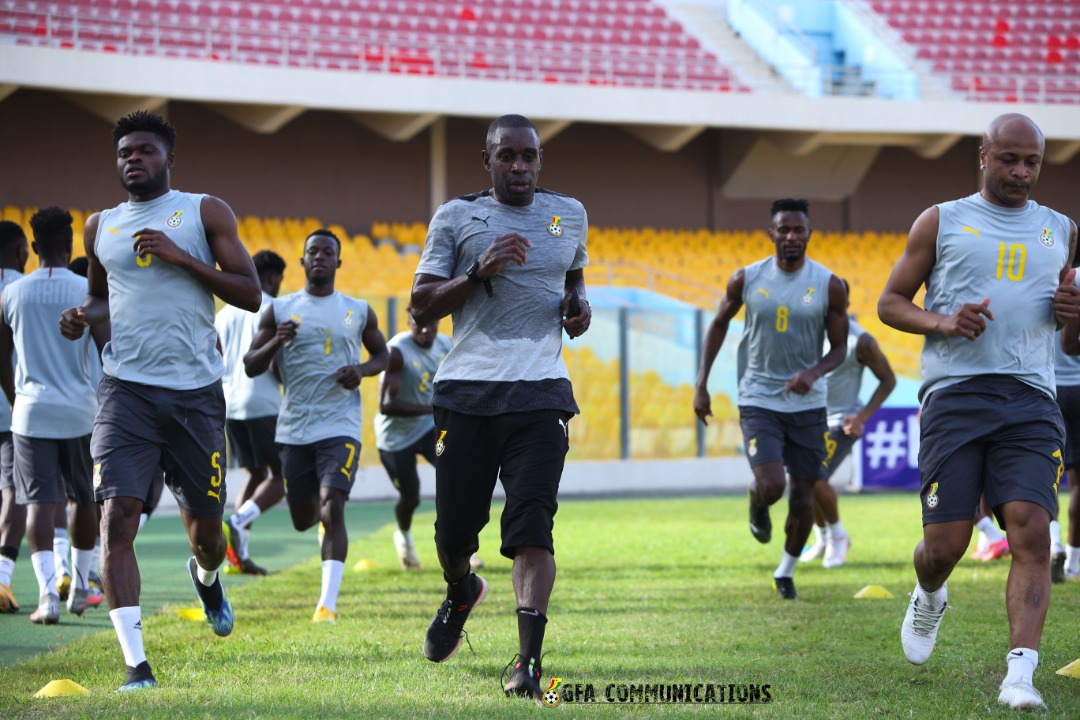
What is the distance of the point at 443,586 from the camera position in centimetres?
969

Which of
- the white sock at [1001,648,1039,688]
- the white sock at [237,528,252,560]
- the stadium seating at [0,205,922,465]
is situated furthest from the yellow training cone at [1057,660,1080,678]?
the stadium seating at [0,205,922,465]

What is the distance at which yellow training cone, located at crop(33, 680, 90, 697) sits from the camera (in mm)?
5557

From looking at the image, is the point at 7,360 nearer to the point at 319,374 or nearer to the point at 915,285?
the point at 319,374

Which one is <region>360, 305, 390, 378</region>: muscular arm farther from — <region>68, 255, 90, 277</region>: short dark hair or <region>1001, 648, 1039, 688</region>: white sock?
<region>1001, 648, 1039, 688</region>: white sock

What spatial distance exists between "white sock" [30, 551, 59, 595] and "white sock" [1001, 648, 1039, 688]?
562 cm

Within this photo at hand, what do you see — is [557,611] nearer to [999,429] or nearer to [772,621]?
→ [772,621]

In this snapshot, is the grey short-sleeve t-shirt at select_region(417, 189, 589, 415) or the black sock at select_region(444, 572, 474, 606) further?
the black sock at select_region(444, 572, 474, 606)

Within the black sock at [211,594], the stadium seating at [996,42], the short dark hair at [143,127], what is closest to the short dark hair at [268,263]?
the black sock at [211,594]

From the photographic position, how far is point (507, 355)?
5512 mm

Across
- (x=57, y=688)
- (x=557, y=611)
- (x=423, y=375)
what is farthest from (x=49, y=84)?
(x=57, y=688)

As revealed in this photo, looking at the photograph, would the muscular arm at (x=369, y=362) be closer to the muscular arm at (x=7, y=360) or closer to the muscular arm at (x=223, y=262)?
the muscular arm at (x=7, y=360)

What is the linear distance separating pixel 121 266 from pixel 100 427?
0.73 m

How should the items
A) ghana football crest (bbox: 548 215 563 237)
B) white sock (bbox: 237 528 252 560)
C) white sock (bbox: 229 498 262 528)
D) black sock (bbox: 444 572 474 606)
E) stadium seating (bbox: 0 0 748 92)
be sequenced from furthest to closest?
stadium seating (bbox: 0 0 748 92) → white sock (bbox: 237 528 252 560) → white sock (bbox: 229 498 262 528) → black sock (bbox: 444 572 474 606) → ghana football crest (bbox: 548 215 563 237)

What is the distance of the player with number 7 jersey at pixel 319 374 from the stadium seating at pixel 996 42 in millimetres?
22159
